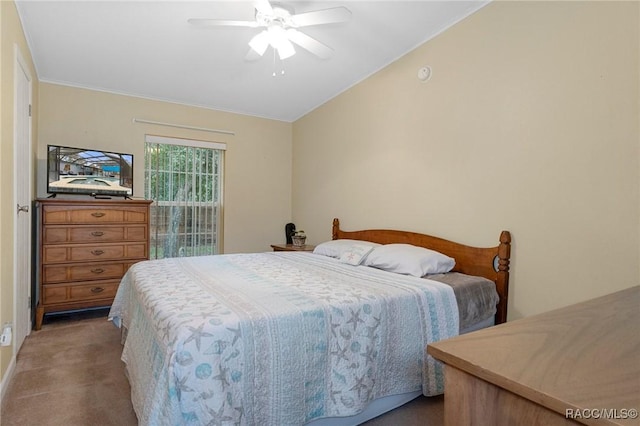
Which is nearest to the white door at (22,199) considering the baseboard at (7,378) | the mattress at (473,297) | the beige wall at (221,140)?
the baseboard at (7,378)

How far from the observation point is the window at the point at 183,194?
13.3 feet

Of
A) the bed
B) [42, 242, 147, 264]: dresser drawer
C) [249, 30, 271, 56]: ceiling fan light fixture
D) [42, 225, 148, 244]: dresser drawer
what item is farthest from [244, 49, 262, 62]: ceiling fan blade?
[42, 242, 147, 264]: dresser drawer

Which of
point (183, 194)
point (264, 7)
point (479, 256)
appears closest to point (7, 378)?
point (183, 194)

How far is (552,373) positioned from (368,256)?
6.65ft

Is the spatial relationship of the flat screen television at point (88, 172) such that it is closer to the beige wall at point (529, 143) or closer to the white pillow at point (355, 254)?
the white pillow at point (355, 254)

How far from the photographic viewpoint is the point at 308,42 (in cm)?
229

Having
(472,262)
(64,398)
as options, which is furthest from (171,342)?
(472,262)

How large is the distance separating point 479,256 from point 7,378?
3.14m

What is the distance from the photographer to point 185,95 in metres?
3.88

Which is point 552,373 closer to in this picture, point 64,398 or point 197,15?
point 64,398

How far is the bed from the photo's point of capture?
45.1 inches

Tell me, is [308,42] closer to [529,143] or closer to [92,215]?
[529,143]

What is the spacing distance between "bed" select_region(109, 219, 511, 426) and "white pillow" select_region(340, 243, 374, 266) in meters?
0.35

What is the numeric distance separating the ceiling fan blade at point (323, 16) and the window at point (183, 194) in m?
2.69
